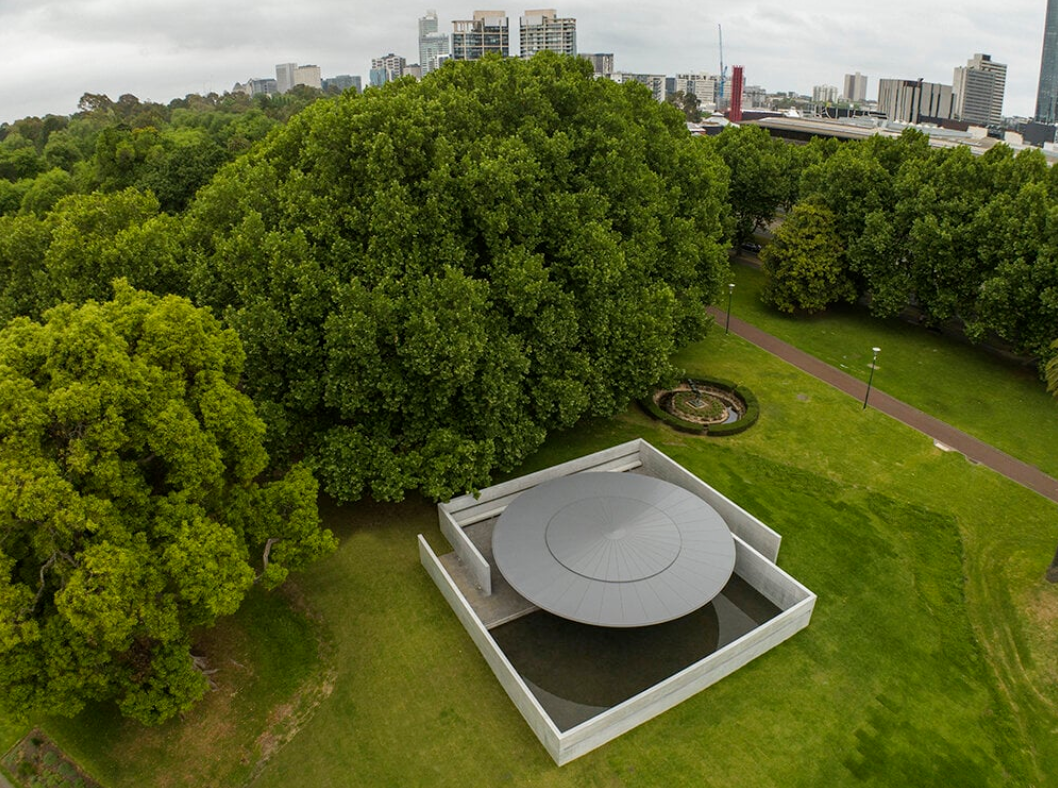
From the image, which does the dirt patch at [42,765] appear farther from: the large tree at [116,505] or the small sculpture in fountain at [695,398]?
the small sculpture in fountain at [695,398]

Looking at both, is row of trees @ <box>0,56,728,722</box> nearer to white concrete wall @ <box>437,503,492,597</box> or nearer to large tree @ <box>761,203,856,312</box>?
white concrete wall @ <box>437,503,492,597</box>

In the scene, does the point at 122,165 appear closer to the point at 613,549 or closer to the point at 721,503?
the point at 613,549

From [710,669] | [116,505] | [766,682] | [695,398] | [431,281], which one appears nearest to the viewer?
[116,505]

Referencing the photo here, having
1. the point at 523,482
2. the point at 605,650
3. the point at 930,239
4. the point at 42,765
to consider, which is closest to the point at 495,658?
the point at 605,650

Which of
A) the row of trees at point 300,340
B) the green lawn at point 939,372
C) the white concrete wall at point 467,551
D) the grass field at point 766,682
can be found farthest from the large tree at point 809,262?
the white concrete wall at point 467,551

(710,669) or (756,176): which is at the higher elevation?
(756,176)

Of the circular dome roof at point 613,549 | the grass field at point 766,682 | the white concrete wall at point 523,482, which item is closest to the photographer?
the grass field at point 766,682
